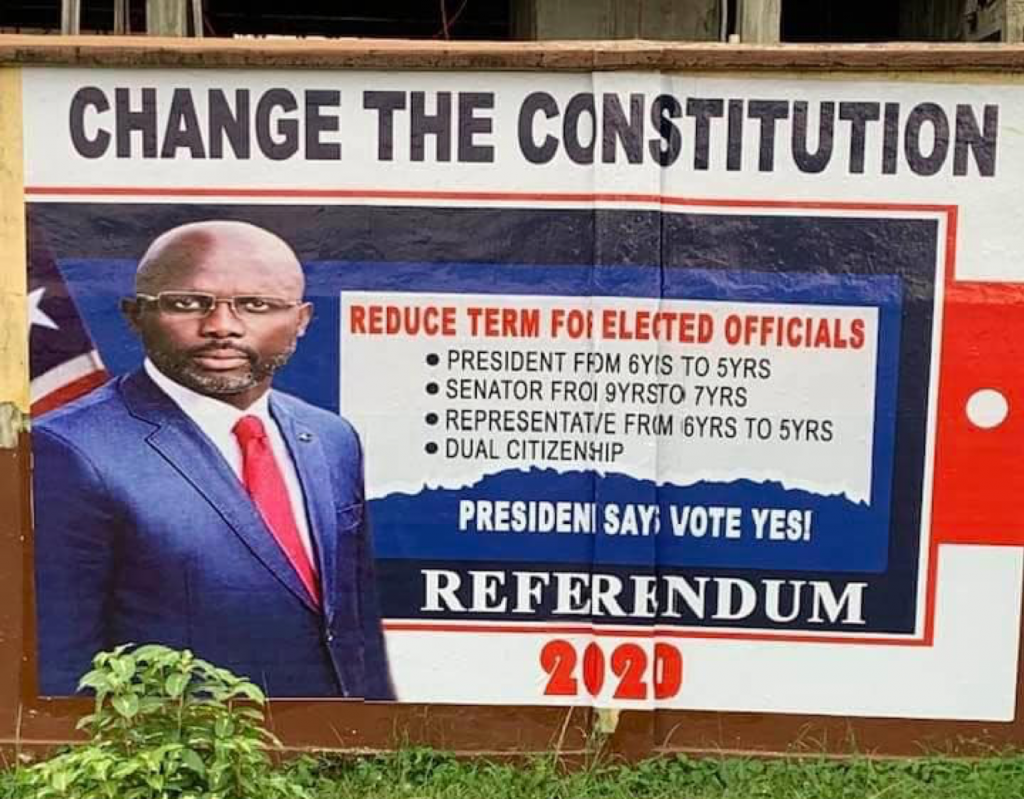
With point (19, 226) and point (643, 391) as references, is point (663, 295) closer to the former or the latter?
point (643, 391)

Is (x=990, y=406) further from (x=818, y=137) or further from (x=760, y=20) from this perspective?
(x=760, y=20)

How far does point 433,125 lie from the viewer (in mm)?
3564

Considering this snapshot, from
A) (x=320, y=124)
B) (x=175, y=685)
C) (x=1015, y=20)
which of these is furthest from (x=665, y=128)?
(x=1015, y=20)

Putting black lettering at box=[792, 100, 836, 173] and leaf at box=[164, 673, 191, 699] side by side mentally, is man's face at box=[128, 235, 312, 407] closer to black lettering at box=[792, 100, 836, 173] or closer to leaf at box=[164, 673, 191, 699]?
leaf at box=[164, 673, 191, 699]

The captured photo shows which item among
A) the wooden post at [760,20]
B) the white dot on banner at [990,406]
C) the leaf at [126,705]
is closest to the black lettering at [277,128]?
the leaf at [126,705]

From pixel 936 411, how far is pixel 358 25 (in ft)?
17.3

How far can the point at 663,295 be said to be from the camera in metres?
3.61

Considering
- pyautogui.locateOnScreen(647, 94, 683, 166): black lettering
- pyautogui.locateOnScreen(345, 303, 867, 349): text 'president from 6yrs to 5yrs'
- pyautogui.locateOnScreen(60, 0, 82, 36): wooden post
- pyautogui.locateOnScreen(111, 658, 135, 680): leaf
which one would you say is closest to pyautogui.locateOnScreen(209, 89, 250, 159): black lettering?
pyautogui.locateOnScreen(345, 303, 867, 349): text 'president from 6yrs to 5yrs'

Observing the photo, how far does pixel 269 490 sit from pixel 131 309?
664 millimetres

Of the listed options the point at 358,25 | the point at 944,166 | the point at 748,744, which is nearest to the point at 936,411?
the point at 944,166

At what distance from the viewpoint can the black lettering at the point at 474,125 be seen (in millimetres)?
3549

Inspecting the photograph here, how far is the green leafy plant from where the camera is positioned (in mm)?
2762

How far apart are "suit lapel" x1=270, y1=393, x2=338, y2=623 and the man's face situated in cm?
13

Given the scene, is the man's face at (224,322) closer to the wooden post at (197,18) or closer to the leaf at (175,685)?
the leaf at (175,685)
